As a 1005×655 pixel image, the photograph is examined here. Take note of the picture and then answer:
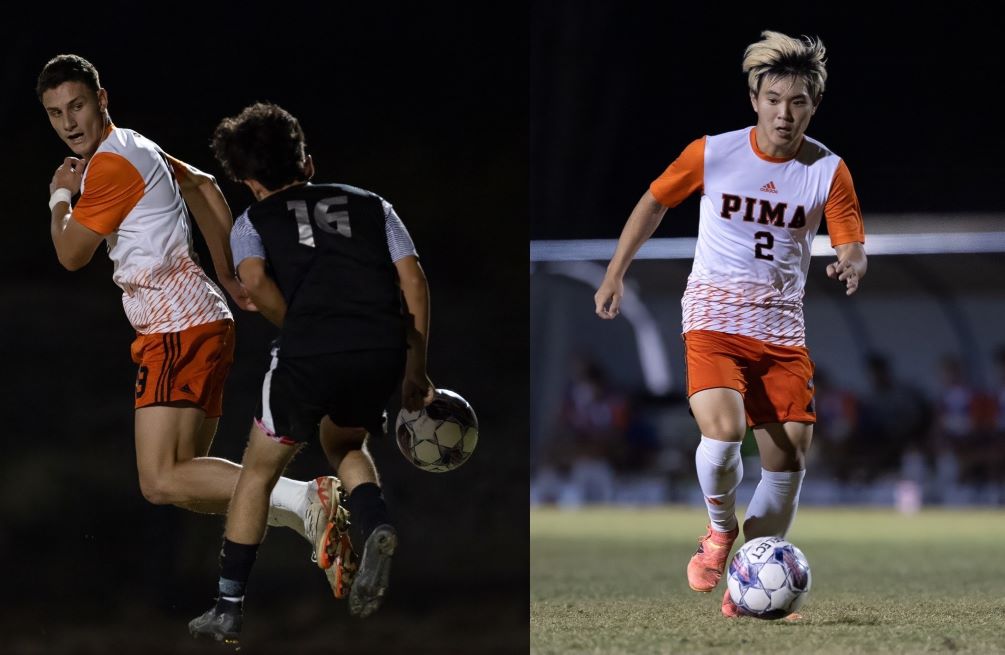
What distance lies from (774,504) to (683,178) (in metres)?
1.27

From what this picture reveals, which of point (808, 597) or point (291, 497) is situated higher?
point (291, 497)

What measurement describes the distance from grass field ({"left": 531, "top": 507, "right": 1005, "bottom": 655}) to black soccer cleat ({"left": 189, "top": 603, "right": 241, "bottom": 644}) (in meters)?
0.94

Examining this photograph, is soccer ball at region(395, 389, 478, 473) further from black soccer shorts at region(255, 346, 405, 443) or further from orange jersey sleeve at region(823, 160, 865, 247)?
orange jersey sleeve at region(823, 160, 865, 247)

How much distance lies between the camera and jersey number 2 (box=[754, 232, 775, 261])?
521 centimetres

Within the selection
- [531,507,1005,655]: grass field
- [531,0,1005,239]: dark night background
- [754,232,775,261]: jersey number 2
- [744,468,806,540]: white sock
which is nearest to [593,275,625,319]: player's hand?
[754,232,775,261]: jersey number 2

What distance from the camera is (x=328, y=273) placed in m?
4.30

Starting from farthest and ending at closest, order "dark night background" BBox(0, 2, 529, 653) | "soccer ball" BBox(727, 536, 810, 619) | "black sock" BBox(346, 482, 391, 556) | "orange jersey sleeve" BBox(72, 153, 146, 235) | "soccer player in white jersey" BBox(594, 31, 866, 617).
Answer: "dark night background" BBox(0, 2, 529, 653), "soccer player in white jersey" BBox(594, 31, 866, 617), "orange jersey sleeve" BBox(72, 153, 146, 235), "soccer ball" BBox(727, 536, 810, 619), "black sock" BBox(346, 482, 391, 556)

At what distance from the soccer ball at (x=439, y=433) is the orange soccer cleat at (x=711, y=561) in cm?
103

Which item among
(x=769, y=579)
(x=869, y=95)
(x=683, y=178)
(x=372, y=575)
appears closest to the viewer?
(x=372, y=575)

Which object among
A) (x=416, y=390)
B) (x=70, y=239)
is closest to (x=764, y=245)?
(x=416, y=390)

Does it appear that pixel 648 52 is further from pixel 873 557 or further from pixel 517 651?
pixel 517 651

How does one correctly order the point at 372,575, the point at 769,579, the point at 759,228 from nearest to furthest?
the point at 372,575, the point at 769,579, the point at 759,228

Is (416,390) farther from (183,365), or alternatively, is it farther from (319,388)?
(183,365)

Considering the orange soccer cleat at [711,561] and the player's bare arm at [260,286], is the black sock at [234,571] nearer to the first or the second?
the player's bare arm at [260,286]
